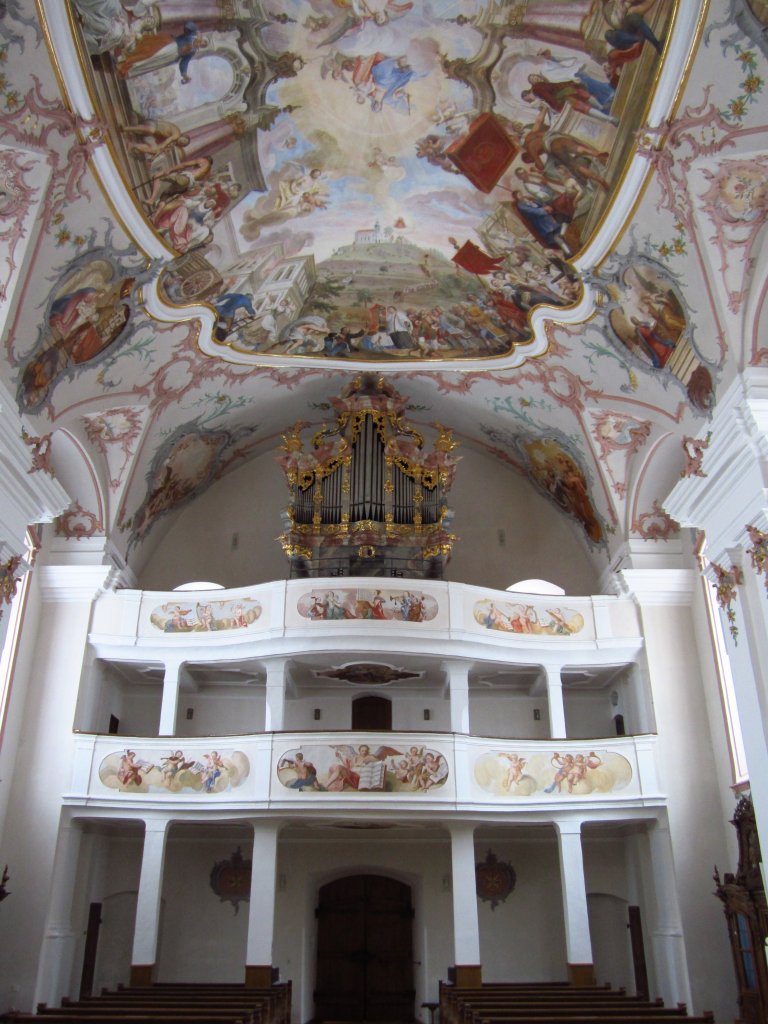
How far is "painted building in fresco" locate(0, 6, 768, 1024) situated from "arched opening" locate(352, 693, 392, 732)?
161 mm

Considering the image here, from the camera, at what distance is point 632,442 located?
17.4 metres

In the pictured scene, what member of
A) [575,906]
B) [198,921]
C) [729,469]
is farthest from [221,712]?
[729,469]

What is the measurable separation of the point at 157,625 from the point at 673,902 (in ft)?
35.4

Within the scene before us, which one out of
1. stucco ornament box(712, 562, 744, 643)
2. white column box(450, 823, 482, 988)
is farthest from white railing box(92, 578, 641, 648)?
stucco ornament box(712, 562, 744, 643)

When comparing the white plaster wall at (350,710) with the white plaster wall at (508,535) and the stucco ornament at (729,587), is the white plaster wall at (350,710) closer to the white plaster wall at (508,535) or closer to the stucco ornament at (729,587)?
the white plaster wall at (508,535)

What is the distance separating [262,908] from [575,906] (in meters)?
5.51

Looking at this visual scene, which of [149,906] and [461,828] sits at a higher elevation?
[461,828]

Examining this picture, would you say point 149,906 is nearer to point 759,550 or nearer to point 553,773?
point 553,773

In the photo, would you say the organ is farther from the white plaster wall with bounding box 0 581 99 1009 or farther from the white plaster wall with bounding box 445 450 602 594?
the white plaster wall with bounding box 0 581 99 1009

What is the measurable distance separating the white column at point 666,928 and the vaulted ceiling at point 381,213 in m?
5.87

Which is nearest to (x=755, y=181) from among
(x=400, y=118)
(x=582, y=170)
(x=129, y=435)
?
(x=582, y=170)

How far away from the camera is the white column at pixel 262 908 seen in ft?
49.1

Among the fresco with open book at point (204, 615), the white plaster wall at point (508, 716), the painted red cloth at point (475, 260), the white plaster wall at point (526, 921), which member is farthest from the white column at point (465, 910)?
the painted red cloth at point (475, 260)

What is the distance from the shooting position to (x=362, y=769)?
16.0m
